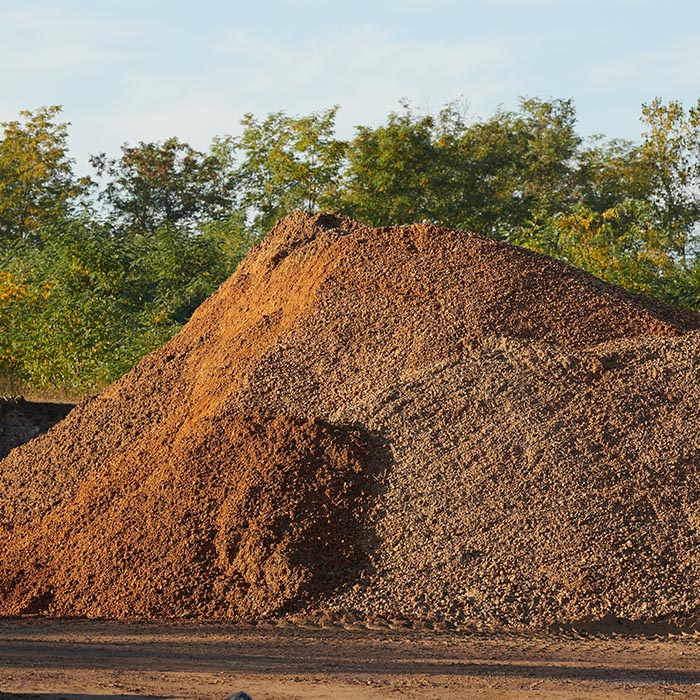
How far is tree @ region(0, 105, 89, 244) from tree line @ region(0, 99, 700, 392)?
5cm

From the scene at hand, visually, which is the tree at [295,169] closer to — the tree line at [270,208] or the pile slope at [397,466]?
the tree line at [270,208]

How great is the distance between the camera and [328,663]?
577 centimetres

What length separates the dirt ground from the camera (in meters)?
5.20

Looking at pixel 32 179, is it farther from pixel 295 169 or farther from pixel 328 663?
pixel 328 663

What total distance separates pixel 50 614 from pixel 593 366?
169 inches

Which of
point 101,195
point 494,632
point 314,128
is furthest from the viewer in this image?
point 101,195

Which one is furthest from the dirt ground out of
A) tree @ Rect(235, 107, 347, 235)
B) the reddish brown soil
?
tree @ Rect(235, 107, 347, 235)

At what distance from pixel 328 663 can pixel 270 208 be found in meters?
20.7

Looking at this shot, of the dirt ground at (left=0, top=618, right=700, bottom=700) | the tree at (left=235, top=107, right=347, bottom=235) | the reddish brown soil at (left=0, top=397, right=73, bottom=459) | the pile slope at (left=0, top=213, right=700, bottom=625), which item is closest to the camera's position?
the dirt ground at (left=0, top=618, right=700, bottom=700)

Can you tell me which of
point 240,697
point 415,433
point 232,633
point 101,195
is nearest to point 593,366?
point 415,433

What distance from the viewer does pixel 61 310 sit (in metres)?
16.3

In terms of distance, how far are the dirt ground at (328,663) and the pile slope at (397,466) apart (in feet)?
1.15

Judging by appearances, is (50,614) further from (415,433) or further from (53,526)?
(415,433)

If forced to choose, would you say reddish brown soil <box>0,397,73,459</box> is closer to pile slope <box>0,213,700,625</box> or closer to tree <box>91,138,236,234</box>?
pile slope <box>0,213,700,625</box>
